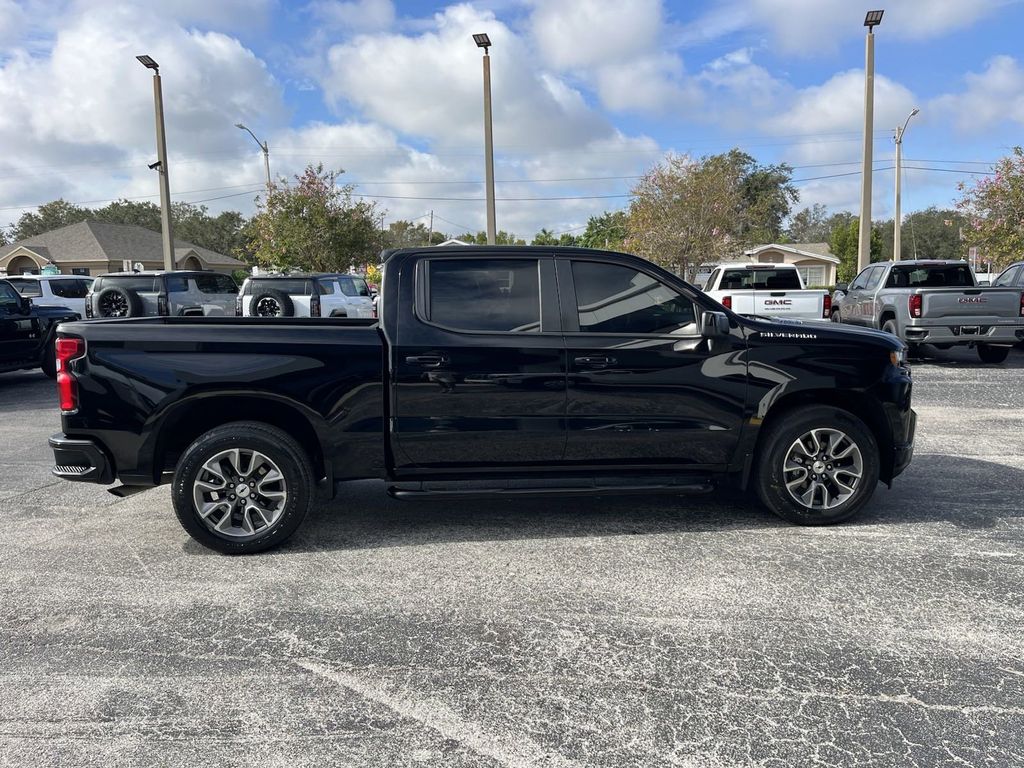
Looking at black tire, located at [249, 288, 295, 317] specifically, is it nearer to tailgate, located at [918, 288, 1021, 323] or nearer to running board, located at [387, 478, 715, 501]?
tailgate, located at [918, 288, 1021, 323]

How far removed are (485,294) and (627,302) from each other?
930mm

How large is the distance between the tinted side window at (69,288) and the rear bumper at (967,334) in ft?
65.4

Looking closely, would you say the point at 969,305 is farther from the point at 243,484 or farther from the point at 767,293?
the point at 243,484

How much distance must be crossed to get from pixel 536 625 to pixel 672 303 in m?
2.34

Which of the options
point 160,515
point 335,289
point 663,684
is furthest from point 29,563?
point 335,289

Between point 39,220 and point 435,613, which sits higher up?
point 39,220

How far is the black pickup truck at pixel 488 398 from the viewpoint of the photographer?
4.70m

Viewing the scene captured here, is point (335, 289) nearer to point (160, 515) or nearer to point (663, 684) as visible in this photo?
point (160, 515)

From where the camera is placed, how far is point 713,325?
490 centimetres

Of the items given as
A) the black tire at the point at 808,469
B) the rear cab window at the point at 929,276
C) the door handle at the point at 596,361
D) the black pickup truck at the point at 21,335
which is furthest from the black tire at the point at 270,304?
the black tire at the point at 808,469

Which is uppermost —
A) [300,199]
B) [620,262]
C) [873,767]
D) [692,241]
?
[300,199]

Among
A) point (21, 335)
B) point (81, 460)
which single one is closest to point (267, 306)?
point (21, 335)

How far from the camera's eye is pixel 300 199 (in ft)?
112

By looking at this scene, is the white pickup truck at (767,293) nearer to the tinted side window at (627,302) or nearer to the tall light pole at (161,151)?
the tinted side window at (627,302)
